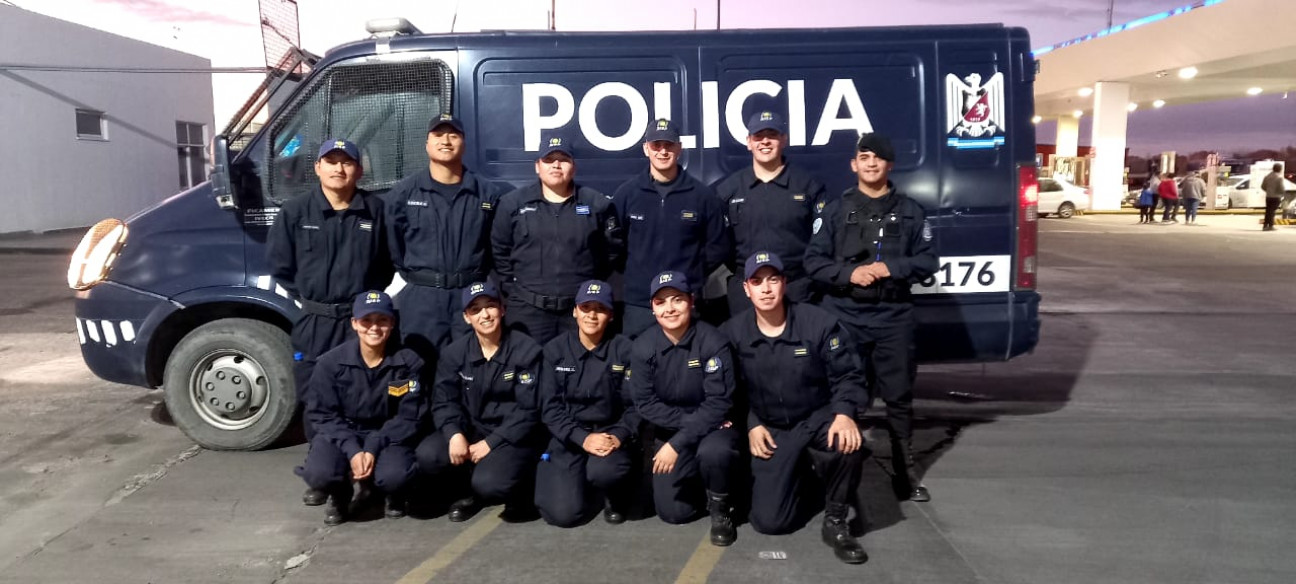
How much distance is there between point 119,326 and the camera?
5.09 metres

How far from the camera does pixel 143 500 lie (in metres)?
4.48

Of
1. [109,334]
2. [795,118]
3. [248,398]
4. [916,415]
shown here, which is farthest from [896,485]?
[109,334]

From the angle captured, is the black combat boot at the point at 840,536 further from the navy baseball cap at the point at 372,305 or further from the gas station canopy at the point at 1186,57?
the gas station canopy at the point at 1186,57

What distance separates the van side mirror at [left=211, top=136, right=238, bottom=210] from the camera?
15.6 feet

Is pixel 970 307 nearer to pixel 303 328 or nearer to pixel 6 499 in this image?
pixel 303 328

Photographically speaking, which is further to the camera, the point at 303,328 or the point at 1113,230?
the point at 1113,230

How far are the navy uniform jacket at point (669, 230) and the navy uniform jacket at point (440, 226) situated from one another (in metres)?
0.70

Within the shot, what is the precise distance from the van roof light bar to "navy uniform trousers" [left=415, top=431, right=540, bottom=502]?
7.64ft

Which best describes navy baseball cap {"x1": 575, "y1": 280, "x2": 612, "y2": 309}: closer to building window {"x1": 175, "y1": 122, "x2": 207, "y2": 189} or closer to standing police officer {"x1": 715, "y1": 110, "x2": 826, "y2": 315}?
standing police officer {"x1": 715, "y1": 110, "x2": 826, "y2": 315}

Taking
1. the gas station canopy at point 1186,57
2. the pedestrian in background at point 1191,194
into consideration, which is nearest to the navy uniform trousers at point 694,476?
the gas station canopy at point 1186,57

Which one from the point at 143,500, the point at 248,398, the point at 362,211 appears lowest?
the point at 143,500

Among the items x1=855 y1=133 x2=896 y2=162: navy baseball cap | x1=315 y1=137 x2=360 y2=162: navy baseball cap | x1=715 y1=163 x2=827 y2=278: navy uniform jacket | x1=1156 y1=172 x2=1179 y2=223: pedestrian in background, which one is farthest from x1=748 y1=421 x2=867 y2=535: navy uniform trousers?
x1=1156 y1=172 x2=1179 y2=223: pedestrian in background

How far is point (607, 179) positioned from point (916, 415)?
2.56m

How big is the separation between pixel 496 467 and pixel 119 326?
2.46 meters
